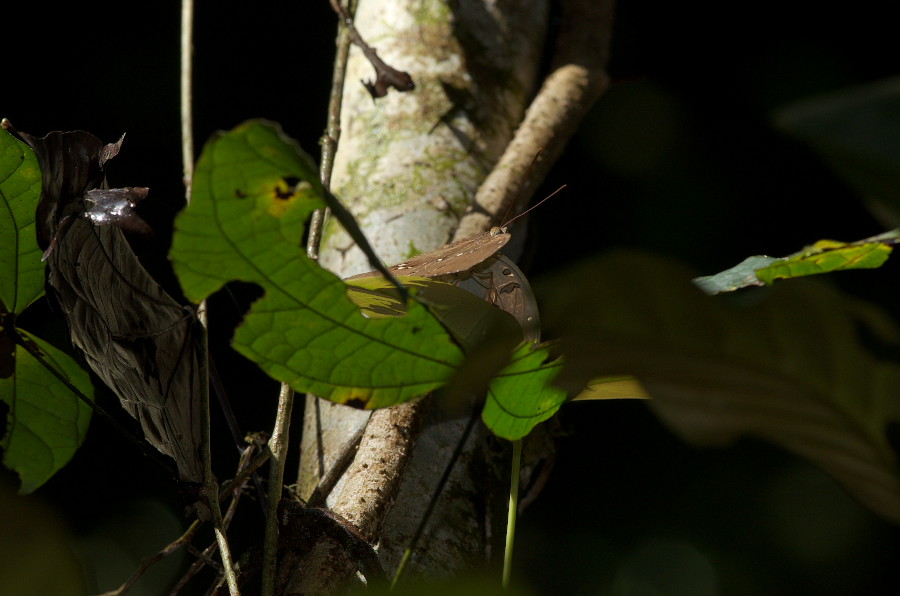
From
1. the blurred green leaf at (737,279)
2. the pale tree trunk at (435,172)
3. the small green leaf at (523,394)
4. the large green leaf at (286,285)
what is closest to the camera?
the large green leaf at (286,285)

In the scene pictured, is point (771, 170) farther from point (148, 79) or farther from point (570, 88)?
point (148, 79)

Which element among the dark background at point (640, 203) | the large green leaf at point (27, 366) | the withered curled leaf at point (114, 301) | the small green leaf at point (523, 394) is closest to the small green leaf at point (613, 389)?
the small green leaf at point (523, 394)

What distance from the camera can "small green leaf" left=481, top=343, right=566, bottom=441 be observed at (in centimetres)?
54

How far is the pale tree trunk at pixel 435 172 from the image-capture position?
29.9 inches

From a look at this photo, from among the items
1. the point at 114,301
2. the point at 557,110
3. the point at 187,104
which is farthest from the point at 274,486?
the point at 557,110

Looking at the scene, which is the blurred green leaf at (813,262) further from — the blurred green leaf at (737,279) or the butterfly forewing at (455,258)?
the butterfly forewing at (455,258)

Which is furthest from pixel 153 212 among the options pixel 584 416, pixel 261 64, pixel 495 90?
pixel 584 416

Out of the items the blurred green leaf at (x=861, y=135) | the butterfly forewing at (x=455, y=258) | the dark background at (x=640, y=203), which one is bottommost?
the dark background at (x=640, y=203)

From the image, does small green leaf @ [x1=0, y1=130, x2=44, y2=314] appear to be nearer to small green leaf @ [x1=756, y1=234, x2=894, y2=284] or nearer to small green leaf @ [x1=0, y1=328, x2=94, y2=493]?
small green leaf @ [x1=0, y1=328, x2=94, y2=493]

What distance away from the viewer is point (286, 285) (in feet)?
1.65

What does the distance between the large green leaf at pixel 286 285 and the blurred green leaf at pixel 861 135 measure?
0.90 ft

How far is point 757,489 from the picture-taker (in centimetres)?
172

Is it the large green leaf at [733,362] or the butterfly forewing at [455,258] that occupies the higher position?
the large green leaf at [733,362]

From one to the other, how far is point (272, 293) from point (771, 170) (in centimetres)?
177
